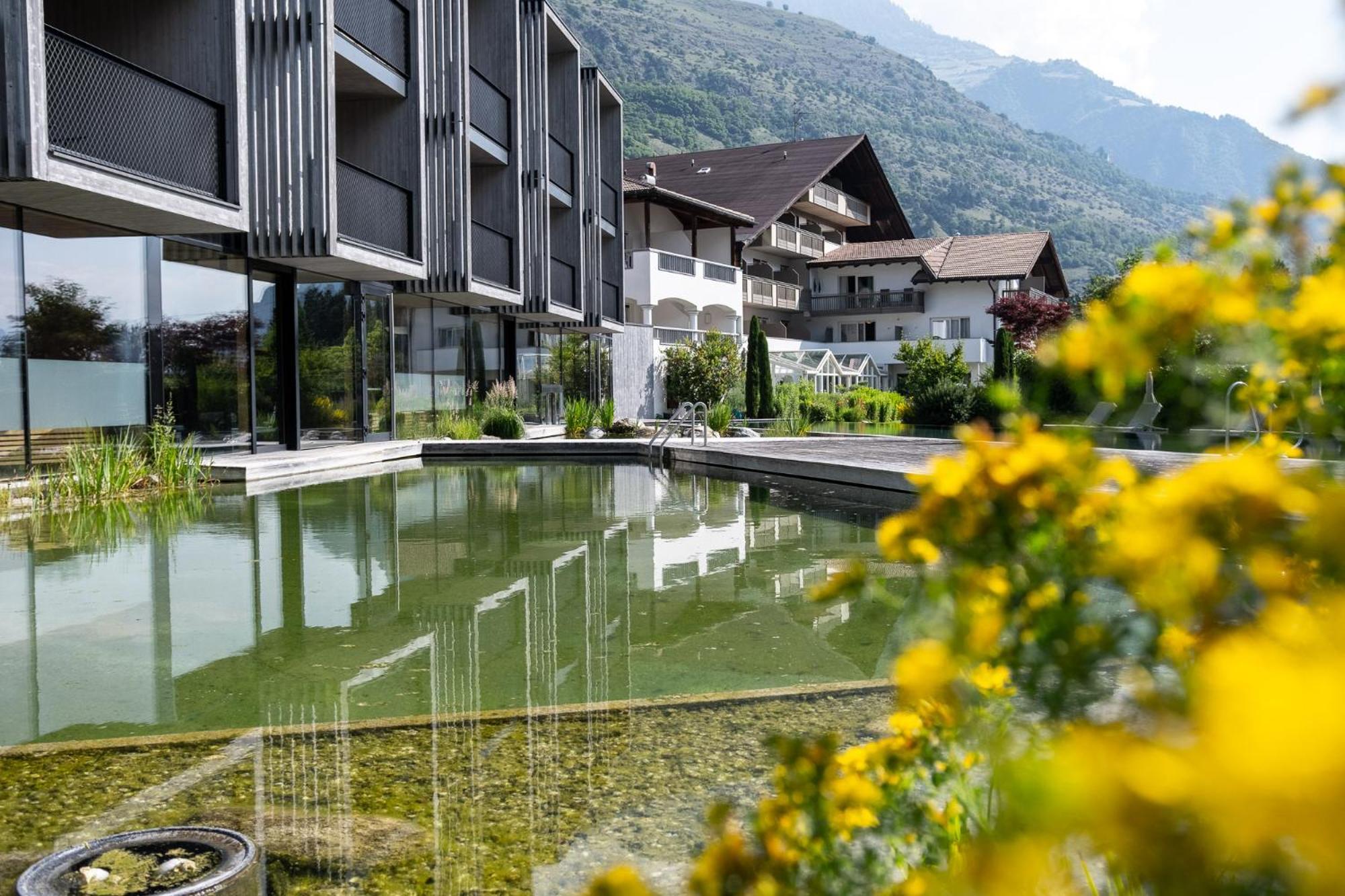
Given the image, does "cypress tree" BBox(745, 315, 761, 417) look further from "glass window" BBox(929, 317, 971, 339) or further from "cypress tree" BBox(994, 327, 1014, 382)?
"glass window" BBox(929, 317, 971, 339)

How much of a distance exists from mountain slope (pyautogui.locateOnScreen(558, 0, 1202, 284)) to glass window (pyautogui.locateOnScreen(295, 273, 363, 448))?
67.6 m

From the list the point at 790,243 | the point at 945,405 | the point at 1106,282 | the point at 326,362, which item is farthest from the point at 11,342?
the point at 1106,282

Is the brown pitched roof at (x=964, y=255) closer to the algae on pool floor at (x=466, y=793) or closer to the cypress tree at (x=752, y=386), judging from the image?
the cypress tree at (x=752, y=386)

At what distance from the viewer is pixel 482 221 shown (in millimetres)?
21844

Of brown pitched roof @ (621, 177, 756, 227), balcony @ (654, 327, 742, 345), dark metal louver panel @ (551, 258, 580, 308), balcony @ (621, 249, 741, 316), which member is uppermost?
brown pitched roof @ (621, 177, 756, 227)

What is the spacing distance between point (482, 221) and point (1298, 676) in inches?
871

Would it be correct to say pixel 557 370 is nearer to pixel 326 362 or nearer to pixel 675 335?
pixel 675 335

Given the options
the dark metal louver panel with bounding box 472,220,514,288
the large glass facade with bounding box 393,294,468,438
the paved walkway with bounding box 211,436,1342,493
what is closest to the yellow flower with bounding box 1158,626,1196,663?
the paved walkway with bounding box 211,436,1342,493

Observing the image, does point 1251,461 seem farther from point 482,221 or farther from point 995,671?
point 482,221

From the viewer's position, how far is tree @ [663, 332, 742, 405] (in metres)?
32.1

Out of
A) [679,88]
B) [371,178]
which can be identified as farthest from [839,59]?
[371,178]

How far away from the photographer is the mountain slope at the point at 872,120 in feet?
342

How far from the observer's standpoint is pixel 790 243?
4606 centimetres

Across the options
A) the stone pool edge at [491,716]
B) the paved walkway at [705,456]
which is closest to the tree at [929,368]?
the paved walkway at [705,456]
